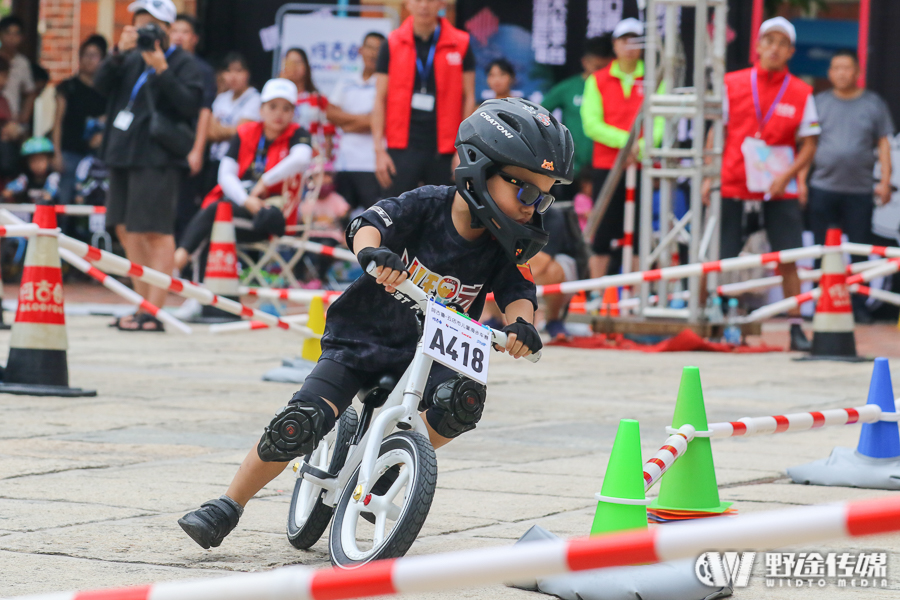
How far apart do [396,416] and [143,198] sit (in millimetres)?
5938

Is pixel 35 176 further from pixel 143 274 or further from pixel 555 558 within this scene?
pixel 555 558

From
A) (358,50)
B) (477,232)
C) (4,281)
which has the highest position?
(358,50)

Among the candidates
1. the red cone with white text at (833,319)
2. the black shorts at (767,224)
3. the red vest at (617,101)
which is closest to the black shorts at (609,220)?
the red vest at (617,101)

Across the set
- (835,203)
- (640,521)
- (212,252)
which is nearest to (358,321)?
(640,521)

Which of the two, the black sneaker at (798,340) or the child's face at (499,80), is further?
the child's face at (499,80)

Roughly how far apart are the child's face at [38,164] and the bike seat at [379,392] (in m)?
11.2

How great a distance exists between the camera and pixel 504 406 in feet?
21.5

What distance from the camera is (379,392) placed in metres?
3.59

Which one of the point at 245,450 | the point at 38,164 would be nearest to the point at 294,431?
the point at 245,450

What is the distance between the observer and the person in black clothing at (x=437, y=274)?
10.9 ft

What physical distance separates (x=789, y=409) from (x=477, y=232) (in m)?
3.36

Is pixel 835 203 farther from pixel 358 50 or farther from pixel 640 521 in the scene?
pixel 640 521

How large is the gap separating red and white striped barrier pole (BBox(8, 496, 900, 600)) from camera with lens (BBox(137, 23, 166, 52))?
7061 mm

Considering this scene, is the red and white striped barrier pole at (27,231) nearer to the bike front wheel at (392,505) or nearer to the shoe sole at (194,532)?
the shoe sole at (194,532)
